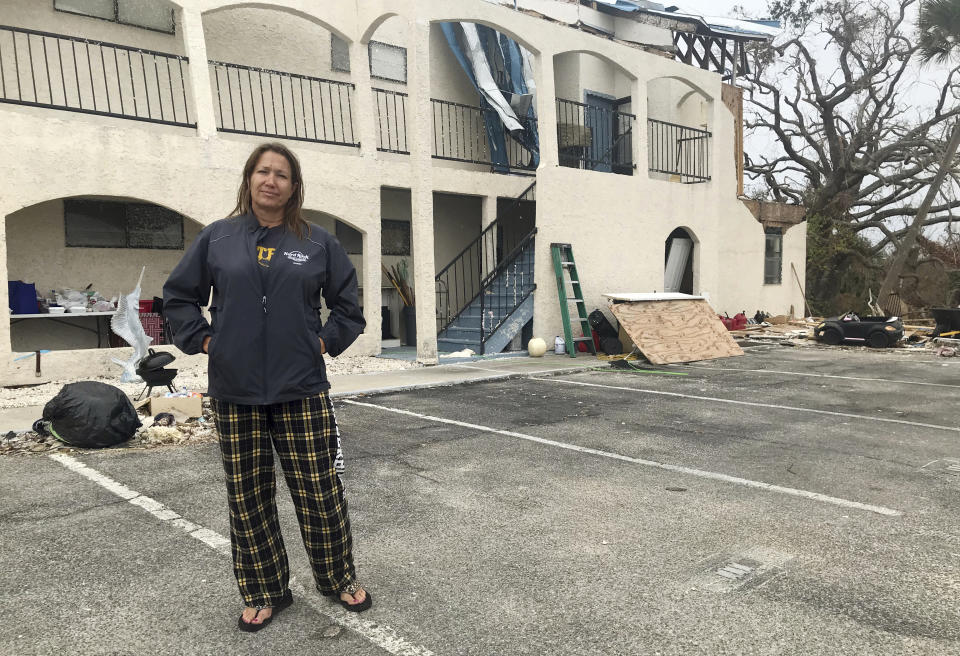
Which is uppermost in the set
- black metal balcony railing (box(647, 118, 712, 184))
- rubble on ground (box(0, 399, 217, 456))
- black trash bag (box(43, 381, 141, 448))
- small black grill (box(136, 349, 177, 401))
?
black metal balcony railing (box(647, 118, 712, 184))

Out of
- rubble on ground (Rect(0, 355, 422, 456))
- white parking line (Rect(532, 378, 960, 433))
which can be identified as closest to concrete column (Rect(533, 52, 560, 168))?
white parking line (Rect(532, 378, 960, 433))

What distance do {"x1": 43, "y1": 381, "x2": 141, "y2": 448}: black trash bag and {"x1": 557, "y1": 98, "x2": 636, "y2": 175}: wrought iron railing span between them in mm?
10272

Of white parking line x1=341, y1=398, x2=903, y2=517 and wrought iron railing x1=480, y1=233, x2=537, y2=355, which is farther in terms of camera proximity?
wrought iron railing x1=480, y1=233, x2=537, y2=355

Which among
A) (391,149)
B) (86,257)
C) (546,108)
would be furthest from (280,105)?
(546,108)

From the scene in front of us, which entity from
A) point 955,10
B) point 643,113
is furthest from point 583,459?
point 955,10

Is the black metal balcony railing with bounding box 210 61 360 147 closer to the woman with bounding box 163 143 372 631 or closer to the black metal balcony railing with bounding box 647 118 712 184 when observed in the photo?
the black metal balcony railing with bounding box 647 118 712 184

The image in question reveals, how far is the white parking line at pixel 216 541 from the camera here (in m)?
2.56

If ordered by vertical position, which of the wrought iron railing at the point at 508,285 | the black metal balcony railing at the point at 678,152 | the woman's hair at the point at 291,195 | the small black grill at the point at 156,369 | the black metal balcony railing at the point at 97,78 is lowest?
the small black grill at the point at 156,369

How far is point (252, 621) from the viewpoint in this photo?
2.68 m

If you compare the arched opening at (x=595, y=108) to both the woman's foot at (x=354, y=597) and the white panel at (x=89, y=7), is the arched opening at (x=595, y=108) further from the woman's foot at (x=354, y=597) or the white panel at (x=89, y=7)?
the woman's foot at (x=354, y=597)

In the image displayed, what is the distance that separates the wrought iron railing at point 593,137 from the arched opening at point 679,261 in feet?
6.32

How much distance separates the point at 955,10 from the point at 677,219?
11.4 metres

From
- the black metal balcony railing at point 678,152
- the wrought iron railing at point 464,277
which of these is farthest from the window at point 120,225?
the black metal balcony railing at point 678,152

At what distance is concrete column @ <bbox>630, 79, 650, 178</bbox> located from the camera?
44.8ft
